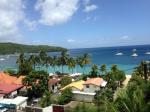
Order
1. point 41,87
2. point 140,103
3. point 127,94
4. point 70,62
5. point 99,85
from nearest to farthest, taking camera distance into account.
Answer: point 140,103, point 127,94, point 41,87, point 99,85, point 70,62

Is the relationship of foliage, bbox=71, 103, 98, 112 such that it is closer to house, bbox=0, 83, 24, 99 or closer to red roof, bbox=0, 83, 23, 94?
house, bbox=0, 83, 24, 99

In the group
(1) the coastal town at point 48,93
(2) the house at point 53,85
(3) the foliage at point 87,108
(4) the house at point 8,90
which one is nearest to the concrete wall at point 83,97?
(1) the coastal town at point 48,93

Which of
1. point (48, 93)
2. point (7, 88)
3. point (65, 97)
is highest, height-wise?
point (48, 93)

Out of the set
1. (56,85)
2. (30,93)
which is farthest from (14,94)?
(56,85)

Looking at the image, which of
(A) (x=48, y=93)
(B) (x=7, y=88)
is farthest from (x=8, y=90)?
(A) (x=48, y=93)

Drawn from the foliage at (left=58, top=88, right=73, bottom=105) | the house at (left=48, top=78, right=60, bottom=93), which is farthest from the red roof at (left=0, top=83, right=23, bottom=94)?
the foliage at (left=58, top=88, right=73, bottom=105)

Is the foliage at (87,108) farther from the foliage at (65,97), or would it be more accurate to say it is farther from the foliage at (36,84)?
the foliage at (36,84)

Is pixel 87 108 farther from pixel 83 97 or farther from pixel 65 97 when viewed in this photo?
pixel 83 97

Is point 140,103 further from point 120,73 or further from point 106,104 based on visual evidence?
point 120,73

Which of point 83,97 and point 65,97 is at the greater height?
point 65,97

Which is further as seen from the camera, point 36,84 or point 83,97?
point 36,84

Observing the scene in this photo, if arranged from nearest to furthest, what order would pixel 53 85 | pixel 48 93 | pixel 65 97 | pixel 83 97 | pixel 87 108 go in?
pixel 87 108 → pixel 48 93 → pixel 65 97 → pixel 83 97 → pixel 53 85
